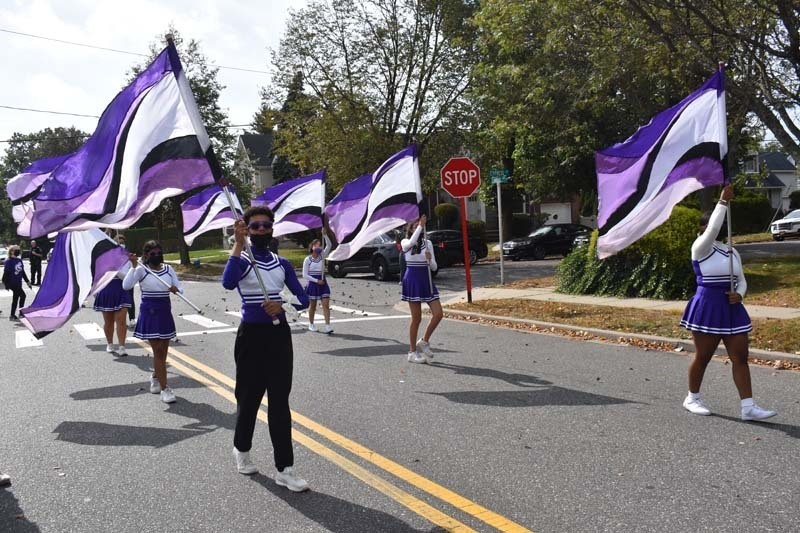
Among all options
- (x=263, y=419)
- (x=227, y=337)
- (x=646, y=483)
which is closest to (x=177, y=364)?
(x=227, y=337)

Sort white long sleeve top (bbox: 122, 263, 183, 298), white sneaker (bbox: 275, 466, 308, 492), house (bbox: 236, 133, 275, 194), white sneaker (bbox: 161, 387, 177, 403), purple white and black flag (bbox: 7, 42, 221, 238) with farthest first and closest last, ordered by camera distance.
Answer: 1. house (bbox: 236, 133, 275, 194)
2. white long sleeve top (bbox: 122, 263, 183, 298)
3. white sneaker (bbox: 161, 387, 177, 403)
4. purple white and black flag (bbox: 7, 42, 221, 238)
5. white sneaker (bbox: 275, 466, 308, 492)

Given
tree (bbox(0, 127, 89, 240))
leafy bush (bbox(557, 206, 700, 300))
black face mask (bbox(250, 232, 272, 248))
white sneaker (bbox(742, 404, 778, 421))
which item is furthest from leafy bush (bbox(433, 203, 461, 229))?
tree (bbox(0, 127, 89, 240))

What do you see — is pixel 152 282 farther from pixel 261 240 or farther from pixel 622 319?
pixel 622 319

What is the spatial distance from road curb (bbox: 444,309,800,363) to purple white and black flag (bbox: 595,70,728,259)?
9.96 feet

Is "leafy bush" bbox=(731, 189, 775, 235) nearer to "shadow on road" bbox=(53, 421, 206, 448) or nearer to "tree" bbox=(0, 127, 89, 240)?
"shadow on road" bbox=(53, 421, 206, 448)

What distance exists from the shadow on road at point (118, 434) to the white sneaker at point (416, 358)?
11.9 ft

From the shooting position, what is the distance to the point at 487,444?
5.73m

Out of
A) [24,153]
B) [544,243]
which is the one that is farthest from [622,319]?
[24,153]

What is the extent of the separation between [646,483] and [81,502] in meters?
3.71

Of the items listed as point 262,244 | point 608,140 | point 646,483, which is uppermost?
point 608,140

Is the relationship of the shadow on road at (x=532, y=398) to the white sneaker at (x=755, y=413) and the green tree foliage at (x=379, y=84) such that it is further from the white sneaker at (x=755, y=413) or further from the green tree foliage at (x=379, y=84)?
the green tree foliage at (x=379, y=84)

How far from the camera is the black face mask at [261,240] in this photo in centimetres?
507

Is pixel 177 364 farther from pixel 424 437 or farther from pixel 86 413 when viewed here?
pixel 424 437

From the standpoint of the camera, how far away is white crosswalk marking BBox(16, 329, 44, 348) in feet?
40.7
